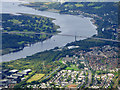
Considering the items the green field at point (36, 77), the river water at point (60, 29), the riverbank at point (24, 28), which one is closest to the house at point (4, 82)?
the green field at point (36, 77)

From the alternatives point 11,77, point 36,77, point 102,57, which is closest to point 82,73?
point 36,77

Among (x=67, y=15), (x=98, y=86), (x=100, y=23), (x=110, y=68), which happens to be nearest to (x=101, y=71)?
(x=110, y=68)

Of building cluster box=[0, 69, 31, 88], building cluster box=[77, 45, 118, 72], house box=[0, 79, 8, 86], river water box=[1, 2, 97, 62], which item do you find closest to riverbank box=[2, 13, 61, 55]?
river water box=[1, 2, 97, 62]

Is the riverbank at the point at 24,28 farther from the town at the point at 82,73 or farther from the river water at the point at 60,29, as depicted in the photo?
the town at the point at 82,73

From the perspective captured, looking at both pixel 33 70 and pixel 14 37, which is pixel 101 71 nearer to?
pixel 33 70

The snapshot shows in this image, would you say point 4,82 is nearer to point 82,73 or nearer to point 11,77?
point 11,77
